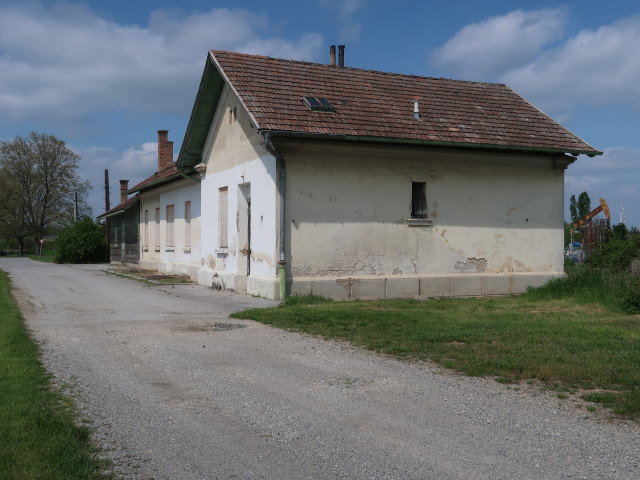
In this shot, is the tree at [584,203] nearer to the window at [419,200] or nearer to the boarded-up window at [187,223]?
the boarded-up window at [187,223]

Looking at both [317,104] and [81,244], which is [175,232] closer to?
[317,104]

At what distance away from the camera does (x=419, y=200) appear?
16656mm

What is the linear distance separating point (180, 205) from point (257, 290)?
10.5m

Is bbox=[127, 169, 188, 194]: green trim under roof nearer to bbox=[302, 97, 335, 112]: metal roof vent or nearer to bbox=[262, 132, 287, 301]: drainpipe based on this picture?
bbox=[302, 97, 335, 112]: metal roof vent

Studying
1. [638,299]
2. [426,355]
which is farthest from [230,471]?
[638,299]

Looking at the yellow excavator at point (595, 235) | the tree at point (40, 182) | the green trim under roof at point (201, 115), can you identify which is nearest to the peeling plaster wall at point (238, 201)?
the green trim under roof at point (201, 115)

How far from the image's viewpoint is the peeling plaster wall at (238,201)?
15.6m

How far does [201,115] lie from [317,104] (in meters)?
5.48

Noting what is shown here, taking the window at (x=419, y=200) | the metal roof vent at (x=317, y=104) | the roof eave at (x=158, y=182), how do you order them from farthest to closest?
the roof eave at (x=158, y=182), the window at (x=419, y=200), the metal roof vent at (x=317, y=104)

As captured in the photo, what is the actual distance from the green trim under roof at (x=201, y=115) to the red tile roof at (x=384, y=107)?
104 cm

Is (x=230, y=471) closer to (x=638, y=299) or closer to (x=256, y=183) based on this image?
(x=638, y=299)

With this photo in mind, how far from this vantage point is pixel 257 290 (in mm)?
16188

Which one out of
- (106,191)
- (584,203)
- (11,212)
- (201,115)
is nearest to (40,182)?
(11,212)

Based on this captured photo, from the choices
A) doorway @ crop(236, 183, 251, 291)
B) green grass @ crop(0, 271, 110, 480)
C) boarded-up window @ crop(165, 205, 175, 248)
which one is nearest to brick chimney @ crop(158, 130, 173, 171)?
boarded-up window @ crop(165, 205, 175, 248)
